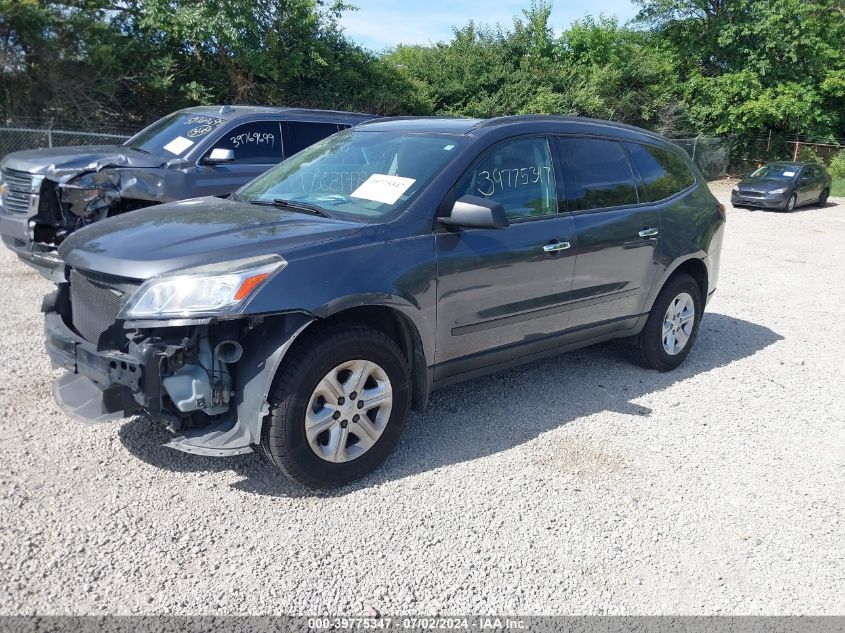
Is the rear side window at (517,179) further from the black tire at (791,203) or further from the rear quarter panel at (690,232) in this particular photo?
the black tire at (791,203)

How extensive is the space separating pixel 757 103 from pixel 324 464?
30.5 meters

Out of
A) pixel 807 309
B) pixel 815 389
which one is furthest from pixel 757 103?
pixel 815 389

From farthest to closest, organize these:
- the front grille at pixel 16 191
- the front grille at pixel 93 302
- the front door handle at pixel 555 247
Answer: the front grille at pixel 16 191, the front door handle at pixel 555 247, the front grille at pixel 93 302

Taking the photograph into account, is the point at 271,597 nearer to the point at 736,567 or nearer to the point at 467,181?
the point at 736,567

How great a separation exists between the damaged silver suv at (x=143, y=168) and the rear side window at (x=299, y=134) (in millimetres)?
12

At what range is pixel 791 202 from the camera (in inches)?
826

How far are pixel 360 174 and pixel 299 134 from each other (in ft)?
14.5

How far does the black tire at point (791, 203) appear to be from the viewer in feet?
68.2

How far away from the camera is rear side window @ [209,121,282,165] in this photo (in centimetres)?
799

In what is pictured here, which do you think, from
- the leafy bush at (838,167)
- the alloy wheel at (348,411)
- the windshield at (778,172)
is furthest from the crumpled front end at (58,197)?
the leafy bush at (838,167)

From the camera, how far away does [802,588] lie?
3.17 meters

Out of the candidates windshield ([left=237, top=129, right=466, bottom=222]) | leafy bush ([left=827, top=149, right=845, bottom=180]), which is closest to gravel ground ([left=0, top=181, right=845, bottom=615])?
windshield ([left=237, top=129, right=466, bottom=222])

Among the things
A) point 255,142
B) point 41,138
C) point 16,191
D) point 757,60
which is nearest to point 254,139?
point 255,142

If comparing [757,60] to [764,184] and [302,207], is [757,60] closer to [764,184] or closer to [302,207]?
[764,184]
